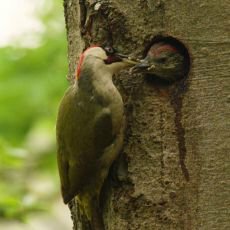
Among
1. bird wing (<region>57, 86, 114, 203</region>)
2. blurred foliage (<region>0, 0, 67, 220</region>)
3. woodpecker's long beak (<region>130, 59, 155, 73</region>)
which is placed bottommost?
bird wing (<region>57, 86, 114, 203</region>)

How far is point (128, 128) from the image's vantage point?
161 inches

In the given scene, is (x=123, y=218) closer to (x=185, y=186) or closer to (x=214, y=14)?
(x=185, y=186)

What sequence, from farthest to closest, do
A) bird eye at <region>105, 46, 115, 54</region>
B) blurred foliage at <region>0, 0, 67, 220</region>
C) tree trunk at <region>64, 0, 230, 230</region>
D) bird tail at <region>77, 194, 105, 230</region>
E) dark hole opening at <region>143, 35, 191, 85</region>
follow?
blurred foliage at <region>0, 0, 67, 220</region>
bird tail at <region>77, 194, 105, 230</region>
bird eye at <region>105, 46, 115, 54</region>
dark hole opening at <region>143, 35, 191, 85</region>
tree trunk at <region>64, 0, 230, 230</region>

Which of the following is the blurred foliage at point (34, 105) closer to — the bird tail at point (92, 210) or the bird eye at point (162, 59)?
the bird tail at point (92, 210)

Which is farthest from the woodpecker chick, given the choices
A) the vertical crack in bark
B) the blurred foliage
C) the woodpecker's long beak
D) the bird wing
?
the blurred foliage

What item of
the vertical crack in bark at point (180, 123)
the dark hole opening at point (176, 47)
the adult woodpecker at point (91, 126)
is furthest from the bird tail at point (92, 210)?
the dark hole opening at point (176, 47)

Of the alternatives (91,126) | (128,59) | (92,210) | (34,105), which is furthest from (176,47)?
(34,105)

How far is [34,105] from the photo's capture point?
7742mm

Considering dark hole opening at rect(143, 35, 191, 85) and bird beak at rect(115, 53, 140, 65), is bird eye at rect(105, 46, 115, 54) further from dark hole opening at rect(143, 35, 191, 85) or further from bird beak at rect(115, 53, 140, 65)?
dark hole opening at rect(143, 35, 191, 85)

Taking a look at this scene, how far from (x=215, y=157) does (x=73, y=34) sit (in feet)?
3.48

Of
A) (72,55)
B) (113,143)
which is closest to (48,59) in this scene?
(72,55)

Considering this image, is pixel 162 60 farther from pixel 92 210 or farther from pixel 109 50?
pixel 92 210

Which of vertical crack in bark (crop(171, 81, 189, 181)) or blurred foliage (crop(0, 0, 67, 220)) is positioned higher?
blurred foliage (crop(0, 0, 67, 220))

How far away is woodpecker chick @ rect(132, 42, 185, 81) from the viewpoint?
4059 millimetres
